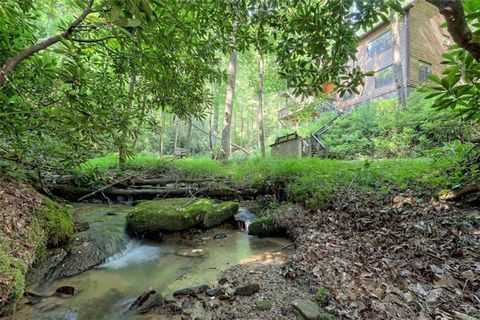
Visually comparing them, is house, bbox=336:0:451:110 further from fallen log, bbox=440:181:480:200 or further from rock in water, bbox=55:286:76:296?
rock in water, bbox=55:286:76:296

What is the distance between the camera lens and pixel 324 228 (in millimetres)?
4262

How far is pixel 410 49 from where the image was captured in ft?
52.3

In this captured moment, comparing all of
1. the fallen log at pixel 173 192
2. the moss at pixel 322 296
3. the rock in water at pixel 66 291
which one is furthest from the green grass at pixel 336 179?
the rock in water at pixel 66 291

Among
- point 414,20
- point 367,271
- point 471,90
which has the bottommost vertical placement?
point 367,271

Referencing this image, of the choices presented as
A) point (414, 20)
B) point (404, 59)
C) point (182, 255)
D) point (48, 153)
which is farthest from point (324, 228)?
point (414, 20)

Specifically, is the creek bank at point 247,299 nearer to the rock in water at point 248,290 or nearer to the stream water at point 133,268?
the rock in water at point 248,290

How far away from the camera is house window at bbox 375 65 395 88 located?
17.0m

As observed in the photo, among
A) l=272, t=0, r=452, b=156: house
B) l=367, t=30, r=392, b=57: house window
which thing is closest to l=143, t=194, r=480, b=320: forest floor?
l=272, t=0, r=452, b=156: house

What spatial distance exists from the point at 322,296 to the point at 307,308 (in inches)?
9.0

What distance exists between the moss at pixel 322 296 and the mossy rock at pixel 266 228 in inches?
101

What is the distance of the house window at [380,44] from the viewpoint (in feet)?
56.4

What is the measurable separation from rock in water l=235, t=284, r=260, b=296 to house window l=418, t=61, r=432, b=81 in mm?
18868

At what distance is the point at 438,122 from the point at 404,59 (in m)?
9.62

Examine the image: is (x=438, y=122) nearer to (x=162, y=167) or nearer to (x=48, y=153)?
(x=162, y=167)
